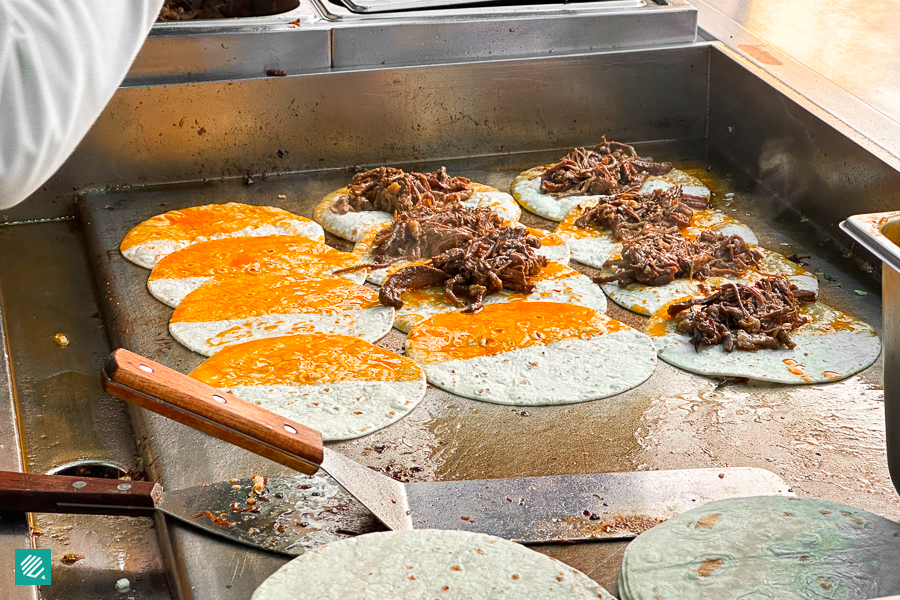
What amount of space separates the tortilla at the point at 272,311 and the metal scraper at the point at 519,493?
0.76 meters

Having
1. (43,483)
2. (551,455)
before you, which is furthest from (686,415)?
(43,483)

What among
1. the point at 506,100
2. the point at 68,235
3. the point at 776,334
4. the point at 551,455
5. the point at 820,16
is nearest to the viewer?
the point at 551,455

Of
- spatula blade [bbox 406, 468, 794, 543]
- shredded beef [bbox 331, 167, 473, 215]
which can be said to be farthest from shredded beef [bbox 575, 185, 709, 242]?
spatula blade [bbox 406, 468, 794, 543]

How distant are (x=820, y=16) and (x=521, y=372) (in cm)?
314

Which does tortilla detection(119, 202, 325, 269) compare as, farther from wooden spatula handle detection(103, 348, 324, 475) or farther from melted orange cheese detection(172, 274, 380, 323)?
wooden spatula handle detection(103, 348, 324, 475)

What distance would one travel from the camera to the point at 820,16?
4.43 m

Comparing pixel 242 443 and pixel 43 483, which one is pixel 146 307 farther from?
pixel 242 443

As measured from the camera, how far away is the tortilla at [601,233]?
3.08m

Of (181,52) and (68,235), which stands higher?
(181,52)

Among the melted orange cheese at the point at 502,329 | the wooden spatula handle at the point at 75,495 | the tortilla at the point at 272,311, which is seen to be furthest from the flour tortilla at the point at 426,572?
the tortilla at the point at 272,311

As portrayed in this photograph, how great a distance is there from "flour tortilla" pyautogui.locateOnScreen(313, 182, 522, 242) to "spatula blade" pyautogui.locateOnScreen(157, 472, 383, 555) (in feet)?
4.47

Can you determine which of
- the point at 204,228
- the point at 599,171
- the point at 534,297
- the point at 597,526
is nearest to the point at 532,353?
the point at 534,297

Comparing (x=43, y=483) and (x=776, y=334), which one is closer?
(x=43, y=483)

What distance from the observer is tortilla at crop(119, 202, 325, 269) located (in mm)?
2988
